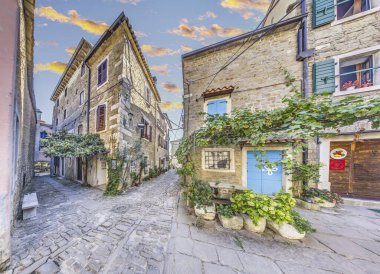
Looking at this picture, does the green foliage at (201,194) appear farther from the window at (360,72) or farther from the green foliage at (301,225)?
the window at (360,72)

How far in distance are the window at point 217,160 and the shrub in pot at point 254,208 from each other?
3.11 meters

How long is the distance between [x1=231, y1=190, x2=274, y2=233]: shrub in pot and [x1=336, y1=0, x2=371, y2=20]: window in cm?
839

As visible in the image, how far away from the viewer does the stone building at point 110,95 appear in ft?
24.5

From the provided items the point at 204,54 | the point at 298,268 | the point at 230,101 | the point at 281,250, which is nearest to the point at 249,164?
the point at 230,101

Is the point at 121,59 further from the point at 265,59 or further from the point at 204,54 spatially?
the point at 265,59

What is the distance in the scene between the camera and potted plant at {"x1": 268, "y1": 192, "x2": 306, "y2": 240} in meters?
3.04

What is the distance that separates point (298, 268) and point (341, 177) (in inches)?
204

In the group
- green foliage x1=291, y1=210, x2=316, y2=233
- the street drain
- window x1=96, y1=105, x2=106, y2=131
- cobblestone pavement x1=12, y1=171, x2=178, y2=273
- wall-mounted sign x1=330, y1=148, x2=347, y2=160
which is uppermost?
Answer: window x1=96, y1=105, x2=106, y2=131

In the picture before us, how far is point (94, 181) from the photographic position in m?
8.23

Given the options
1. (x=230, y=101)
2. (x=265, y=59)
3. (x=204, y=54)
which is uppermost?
(x=204, y=54)

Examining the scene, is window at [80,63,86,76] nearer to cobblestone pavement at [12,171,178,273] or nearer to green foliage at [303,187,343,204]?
cobblestone pavement at [12,171,178,273]

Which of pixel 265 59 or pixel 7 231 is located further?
pixel 265 59

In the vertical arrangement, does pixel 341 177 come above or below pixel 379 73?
below

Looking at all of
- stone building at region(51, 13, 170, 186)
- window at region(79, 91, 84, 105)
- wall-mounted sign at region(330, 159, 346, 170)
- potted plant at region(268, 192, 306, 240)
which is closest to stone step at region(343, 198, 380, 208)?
wall-mounted sign at region(330, 159, 346, 170)
